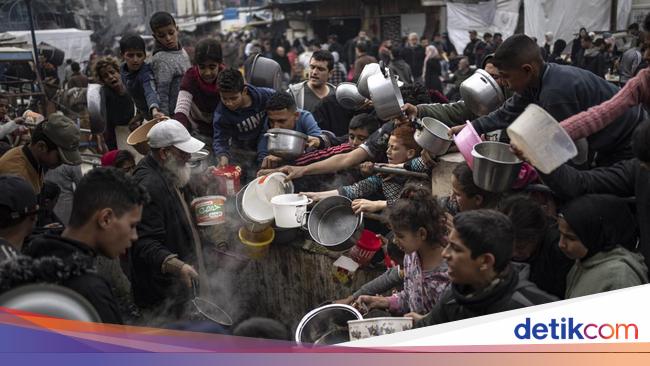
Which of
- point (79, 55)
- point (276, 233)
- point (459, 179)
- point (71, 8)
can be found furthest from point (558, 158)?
point (71, 8)

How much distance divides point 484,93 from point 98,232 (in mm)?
3067

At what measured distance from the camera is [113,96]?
6.83 meters

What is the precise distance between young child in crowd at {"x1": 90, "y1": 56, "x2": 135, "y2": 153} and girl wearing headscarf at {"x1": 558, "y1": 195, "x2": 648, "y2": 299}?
5128 millimetres

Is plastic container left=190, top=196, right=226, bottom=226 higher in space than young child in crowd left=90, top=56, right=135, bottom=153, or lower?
lower

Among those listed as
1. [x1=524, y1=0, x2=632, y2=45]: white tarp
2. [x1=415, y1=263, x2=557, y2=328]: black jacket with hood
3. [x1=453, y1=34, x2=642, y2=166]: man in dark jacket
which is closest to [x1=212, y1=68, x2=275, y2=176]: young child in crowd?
[x1=453, y1=34, x2=642, y2=166]: man in dark jacket

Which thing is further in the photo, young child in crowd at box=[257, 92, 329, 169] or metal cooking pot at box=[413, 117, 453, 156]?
young child in crowd at box=[257, 92, 329, 169]

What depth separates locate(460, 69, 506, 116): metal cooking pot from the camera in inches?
186

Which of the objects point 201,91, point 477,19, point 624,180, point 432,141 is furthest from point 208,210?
point 477,19

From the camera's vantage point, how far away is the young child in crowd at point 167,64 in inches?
249

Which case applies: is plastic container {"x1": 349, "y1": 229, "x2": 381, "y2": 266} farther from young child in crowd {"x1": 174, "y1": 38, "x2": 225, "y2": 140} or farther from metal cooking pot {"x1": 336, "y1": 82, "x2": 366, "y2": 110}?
young child in crowd {"x1": 174, "y1": 38, "x2": 225, "y2": 140}

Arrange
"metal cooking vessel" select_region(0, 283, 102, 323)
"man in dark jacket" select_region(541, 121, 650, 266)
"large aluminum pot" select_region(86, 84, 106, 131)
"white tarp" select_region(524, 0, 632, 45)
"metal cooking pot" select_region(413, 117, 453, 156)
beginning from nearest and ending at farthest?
"metal cooking vessel" select_region(0, 283, 102, 323)
"man in dark jacket" select_region(541, 121, 650, 266)
"metal cooking pot" select_region(413, 117, 453, 156)
"large aluminum pot" select_region(86, 84, 106, 131)
"white tarp" select_region(524, 0, 632, 45)

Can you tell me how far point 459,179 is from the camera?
354 cm

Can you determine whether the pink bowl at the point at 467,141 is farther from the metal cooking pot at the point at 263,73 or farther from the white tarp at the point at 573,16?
the white tarp at the point at 573,16

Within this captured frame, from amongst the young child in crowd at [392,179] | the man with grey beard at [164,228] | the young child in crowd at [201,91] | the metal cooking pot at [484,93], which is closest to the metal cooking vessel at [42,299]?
the man with grey beard at [164,228]
